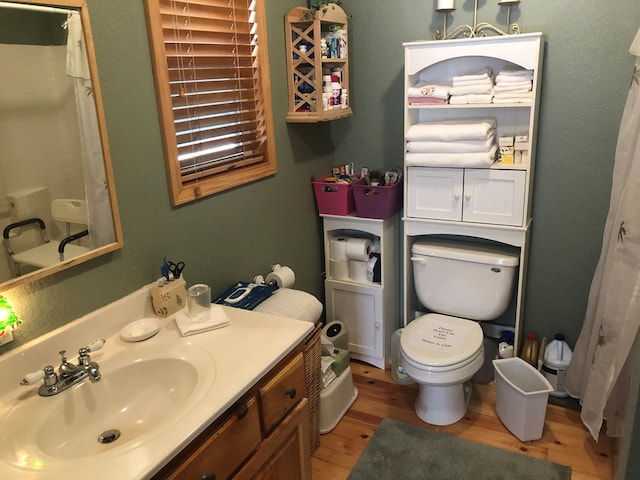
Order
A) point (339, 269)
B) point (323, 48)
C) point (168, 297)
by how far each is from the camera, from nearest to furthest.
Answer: point (168, 297), point (323, 48), point (339, 269)

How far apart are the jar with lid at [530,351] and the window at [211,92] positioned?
1.49m

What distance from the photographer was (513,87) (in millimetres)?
2104

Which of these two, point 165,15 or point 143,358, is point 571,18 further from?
point 143,358

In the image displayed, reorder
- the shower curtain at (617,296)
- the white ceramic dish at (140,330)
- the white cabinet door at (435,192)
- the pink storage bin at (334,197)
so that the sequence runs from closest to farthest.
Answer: the white ceramic dish at (140,330)
the shower curtain at (617,296)
the white cabinet door at (435,192)
the pink storage bin at (334,197)

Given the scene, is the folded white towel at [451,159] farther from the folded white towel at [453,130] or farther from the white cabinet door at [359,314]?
the white cabinet door at [359,314]

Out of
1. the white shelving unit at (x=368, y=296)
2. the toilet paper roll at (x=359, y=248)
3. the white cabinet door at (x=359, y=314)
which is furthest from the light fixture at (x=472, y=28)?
the white cabinet door at (x=359, y=314)

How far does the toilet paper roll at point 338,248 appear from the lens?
2648 millimetres

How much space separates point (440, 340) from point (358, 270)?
0.59m

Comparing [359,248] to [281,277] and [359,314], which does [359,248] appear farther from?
[281,277]

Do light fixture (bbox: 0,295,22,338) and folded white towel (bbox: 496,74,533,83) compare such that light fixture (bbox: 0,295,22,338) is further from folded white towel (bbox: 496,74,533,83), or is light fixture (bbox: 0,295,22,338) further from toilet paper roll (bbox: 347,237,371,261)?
folded white towel (bbox: 496,74,533,83)

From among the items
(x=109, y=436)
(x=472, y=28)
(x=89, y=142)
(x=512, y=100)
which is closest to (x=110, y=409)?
(x=109, y=436)

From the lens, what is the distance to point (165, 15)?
5.61 feet

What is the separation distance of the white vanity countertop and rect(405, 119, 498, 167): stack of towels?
41.3 inches

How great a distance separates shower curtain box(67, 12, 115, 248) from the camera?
1414 millimetres
